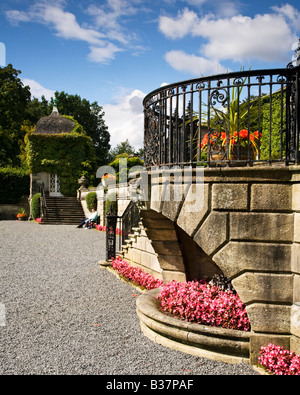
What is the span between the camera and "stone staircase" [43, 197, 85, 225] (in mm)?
24047

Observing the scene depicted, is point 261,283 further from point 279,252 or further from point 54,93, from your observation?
point 54,93

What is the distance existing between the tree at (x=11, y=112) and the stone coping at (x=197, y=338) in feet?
101

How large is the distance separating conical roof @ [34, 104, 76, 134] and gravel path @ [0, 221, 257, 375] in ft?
70.0

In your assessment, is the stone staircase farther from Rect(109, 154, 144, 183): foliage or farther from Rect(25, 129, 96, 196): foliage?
Rect(109, 154, 144, 183): foliage

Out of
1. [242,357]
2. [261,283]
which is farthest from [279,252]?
[242,357]

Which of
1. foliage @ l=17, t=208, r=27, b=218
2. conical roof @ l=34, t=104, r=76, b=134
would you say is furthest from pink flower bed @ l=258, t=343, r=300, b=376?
Result: conical roof @ l=34, t=104, r=76, b=134

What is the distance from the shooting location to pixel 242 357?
14.6 feet

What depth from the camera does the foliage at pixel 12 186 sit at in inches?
1163

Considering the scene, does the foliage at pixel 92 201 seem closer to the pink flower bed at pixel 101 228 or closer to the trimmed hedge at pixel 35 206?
the pink flower bed at pixel 101 228

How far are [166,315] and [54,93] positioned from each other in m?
44.5

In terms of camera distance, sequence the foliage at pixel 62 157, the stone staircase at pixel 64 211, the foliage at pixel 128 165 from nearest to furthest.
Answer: the stone staircase at pixel 64 211 → the foliage at pixel 128 165 → the foliage at pixel 62 157

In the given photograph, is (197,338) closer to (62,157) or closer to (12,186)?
(62,157)

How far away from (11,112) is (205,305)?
3265 cm

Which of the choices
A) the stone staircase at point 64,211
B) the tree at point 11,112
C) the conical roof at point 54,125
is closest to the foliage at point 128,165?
the stone staircase at point 64,211
